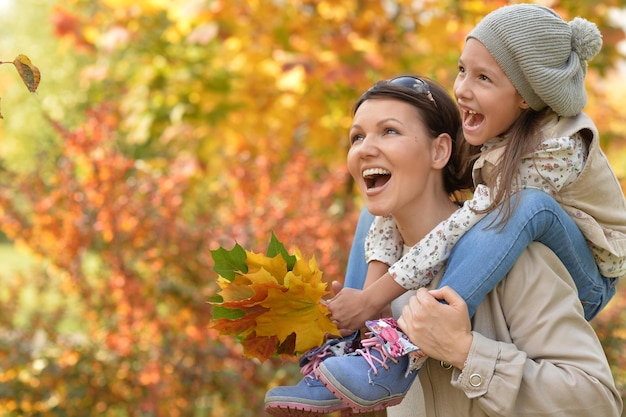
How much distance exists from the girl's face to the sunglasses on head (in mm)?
153

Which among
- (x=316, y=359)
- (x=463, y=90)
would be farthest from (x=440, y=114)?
(x=316, y=359)

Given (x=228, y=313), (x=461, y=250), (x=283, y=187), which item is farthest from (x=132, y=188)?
(x=461, y=250)

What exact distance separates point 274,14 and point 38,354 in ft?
7.24

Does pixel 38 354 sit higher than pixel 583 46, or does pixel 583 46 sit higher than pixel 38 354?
pixel 583 46

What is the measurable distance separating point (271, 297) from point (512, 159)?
63 centimetres

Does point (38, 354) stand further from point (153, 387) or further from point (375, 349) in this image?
point (375, 349)

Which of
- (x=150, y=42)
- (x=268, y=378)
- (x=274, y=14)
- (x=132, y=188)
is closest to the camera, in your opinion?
(x=268, y=378)

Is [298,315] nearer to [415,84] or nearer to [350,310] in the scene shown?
[350,310]

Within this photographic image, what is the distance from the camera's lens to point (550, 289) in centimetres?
182

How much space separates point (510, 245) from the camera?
1803 mm

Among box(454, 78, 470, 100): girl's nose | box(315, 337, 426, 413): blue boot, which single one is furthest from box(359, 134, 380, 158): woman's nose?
box(315, 337, 426, 413): blue boot

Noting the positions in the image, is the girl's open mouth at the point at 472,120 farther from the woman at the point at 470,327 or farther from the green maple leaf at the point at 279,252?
the green maple leaf at the point at 279,252

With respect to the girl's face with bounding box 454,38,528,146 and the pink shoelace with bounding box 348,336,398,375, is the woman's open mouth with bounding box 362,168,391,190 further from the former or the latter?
the pink shoelace with bounding box 348,336,398,375

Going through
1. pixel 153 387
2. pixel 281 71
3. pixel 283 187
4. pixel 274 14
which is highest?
pixel 274 14
